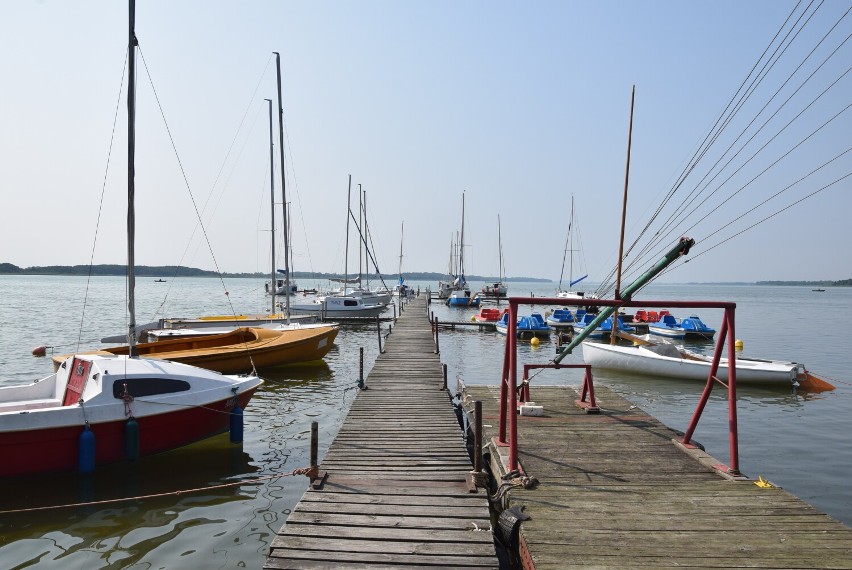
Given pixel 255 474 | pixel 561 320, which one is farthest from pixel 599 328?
pixel 255 474

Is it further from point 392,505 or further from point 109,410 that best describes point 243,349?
point 392,505

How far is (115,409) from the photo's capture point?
35.2 feet

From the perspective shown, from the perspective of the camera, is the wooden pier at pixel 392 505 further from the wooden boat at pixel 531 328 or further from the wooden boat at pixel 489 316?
the wooden boat at pixel 489 316

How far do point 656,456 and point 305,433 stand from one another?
8761mm

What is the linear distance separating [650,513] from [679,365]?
17.8 metres

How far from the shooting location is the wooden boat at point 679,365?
2127cm

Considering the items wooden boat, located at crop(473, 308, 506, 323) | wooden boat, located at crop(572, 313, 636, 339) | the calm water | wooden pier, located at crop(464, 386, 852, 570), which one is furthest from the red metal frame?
wooden boat, located at crop(473, 308, 506, 323)

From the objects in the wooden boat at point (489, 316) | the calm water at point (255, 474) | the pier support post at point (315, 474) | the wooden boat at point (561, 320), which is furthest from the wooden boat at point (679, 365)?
the pier support post at point (315, 474)

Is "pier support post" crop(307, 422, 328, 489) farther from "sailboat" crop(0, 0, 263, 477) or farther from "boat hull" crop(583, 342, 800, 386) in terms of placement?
"boat hull" crop(583, 342, 800, 386)

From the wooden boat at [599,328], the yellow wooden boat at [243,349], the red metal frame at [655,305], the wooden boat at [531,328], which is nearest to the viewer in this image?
the red metal frame at [655,305]

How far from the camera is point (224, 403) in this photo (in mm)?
12578

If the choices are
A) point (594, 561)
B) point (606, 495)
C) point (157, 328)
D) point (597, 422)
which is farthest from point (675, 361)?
point (157, 328)

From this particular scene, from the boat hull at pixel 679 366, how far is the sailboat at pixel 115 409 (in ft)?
55.2

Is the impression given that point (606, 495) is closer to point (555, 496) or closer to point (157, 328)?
point (555, 496)
